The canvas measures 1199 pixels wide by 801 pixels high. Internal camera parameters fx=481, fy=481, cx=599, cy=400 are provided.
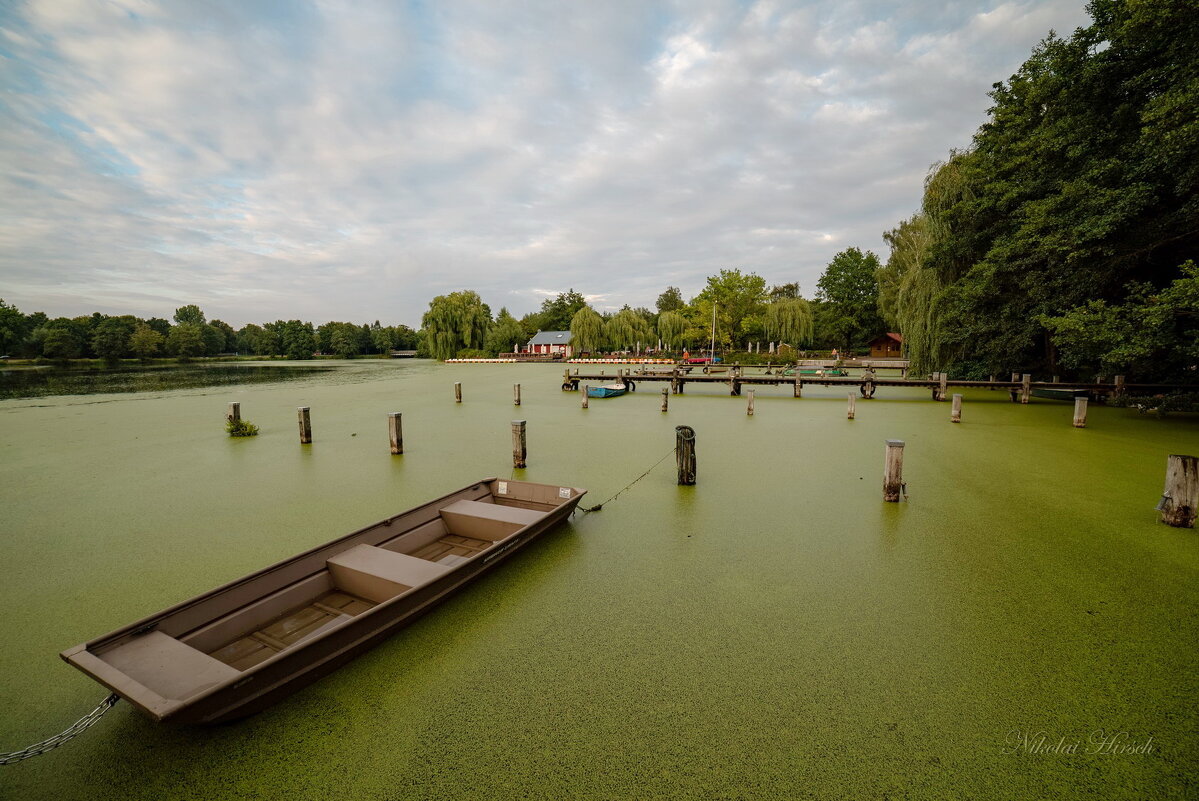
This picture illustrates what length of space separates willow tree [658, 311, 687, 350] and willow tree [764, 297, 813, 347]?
9809 millimetres

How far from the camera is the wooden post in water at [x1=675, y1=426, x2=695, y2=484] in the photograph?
639cm

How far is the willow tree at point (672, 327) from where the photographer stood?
46.8m

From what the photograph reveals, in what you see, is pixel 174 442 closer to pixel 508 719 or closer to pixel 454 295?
pixel 508 719

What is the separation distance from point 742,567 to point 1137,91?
1485 cm

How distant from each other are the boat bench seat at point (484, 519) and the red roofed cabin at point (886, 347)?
134ft

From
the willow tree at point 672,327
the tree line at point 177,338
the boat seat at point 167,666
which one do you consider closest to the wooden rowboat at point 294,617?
the boat seat at point 167,666

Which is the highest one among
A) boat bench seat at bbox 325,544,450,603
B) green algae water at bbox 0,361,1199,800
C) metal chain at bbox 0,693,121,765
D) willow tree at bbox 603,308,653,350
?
willow tree at bbox 603,308,653,350

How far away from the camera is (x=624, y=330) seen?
159 ft

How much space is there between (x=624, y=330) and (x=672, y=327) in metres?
4.82

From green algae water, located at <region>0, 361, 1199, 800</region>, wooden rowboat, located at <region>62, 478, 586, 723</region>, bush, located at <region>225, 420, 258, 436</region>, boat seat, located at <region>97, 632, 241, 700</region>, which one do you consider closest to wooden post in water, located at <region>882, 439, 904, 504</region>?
green algae water, located at <region>0, 361, 1199, 800</region>

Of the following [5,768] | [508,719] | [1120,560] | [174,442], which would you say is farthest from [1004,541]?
[174,442]

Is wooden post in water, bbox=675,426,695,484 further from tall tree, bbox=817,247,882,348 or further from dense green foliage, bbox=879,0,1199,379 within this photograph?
tall tree, bbox=817,247,882,348

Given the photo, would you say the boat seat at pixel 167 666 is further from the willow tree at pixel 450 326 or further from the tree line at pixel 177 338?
the tree line at pixel 177 338

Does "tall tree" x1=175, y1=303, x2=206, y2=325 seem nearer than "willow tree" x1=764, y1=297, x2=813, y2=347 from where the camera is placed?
No
